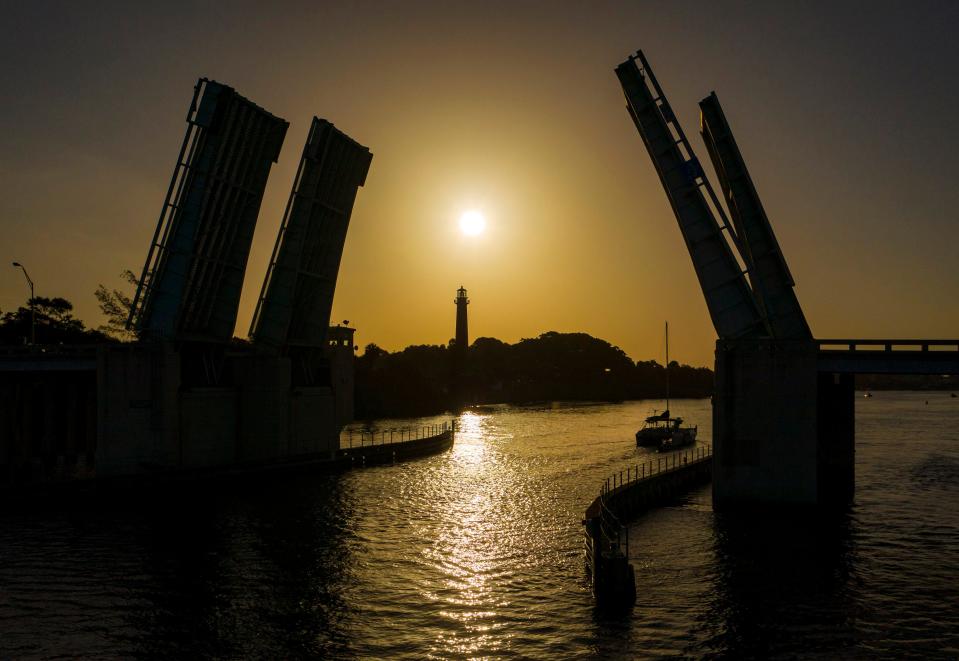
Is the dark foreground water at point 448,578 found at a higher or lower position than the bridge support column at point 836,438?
lower

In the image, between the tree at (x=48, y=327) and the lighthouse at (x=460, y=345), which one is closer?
the tree at (x=48, y=327)

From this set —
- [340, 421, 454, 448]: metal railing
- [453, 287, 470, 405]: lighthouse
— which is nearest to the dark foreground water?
[340, 421, 454, 448]: metal railing

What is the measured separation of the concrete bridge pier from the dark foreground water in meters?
1.23

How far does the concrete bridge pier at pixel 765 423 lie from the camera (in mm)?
30250

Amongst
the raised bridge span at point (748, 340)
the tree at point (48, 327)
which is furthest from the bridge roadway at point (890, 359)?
the tree at point (48, 327)

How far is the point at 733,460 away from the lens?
31.1 metres

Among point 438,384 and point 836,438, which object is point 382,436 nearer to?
point 836,438

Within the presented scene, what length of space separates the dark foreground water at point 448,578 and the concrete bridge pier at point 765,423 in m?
1.23

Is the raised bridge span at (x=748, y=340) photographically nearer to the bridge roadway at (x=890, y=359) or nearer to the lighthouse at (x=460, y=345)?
the bridge roadway at (x=890, y=359)

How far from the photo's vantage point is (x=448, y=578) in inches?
952

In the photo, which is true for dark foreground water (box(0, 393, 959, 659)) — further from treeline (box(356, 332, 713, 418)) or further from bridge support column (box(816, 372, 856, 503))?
treeline (box(356, 332, 713, 418))

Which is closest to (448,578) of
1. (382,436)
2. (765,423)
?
(765,423)

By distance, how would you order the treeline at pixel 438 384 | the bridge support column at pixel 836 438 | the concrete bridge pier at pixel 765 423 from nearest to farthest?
the concrete bridge pier at pixel 765 423 < the bridge support column at pixel 836 438 < the treeline at pixel 438 384

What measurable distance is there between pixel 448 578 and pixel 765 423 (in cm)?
1427
